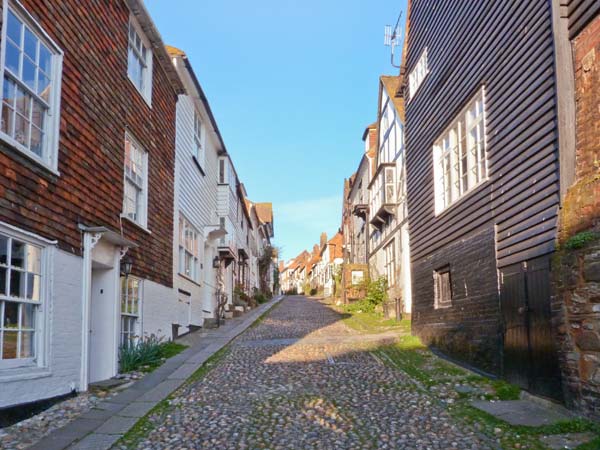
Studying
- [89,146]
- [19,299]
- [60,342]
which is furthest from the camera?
[89,146]

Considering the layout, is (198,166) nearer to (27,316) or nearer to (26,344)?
(27,316)

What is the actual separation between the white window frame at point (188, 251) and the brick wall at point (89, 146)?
2.63 m

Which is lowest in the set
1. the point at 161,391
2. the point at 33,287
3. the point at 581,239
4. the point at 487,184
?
the point at 161,391

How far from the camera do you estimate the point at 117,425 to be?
282 inches

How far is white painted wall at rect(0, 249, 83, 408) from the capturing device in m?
7.23

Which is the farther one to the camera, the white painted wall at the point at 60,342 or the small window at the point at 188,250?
the small window at the point at 188,250

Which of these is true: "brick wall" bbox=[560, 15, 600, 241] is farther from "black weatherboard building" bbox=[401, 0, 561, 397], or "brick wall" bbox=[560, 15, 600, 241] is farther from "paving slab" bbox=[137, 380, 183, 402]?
"paving slab" bbox=[137, 380, 183, 402]

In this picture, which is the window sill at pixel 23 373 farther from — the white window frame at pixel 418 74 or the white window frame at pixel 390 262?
the white window frame at pixel 390 262

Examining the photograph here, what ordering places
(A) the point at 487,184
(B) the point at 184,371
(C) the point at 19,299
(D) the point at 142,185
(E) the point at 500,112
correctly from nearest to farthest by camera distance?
(C) the point at 19,299
(E) the point at 500,112
(A) the point at 487,184
(B) the point at 184,371
(D) the point at 142,185

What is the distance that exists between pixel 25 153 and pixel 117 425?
3.42 metres

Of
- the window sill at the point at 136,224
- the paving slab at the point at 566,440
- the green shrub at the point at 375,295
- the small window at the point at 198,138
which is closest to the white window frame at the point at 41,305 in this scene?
the window sill at the point at 136,224

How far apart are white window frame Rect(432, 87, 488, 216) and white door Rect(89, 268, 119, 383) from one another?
21.4ft

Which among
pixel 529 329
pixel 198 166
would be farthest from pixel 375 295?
pixel 529 329

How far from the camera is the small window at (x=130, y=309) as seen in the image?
11109 mm
